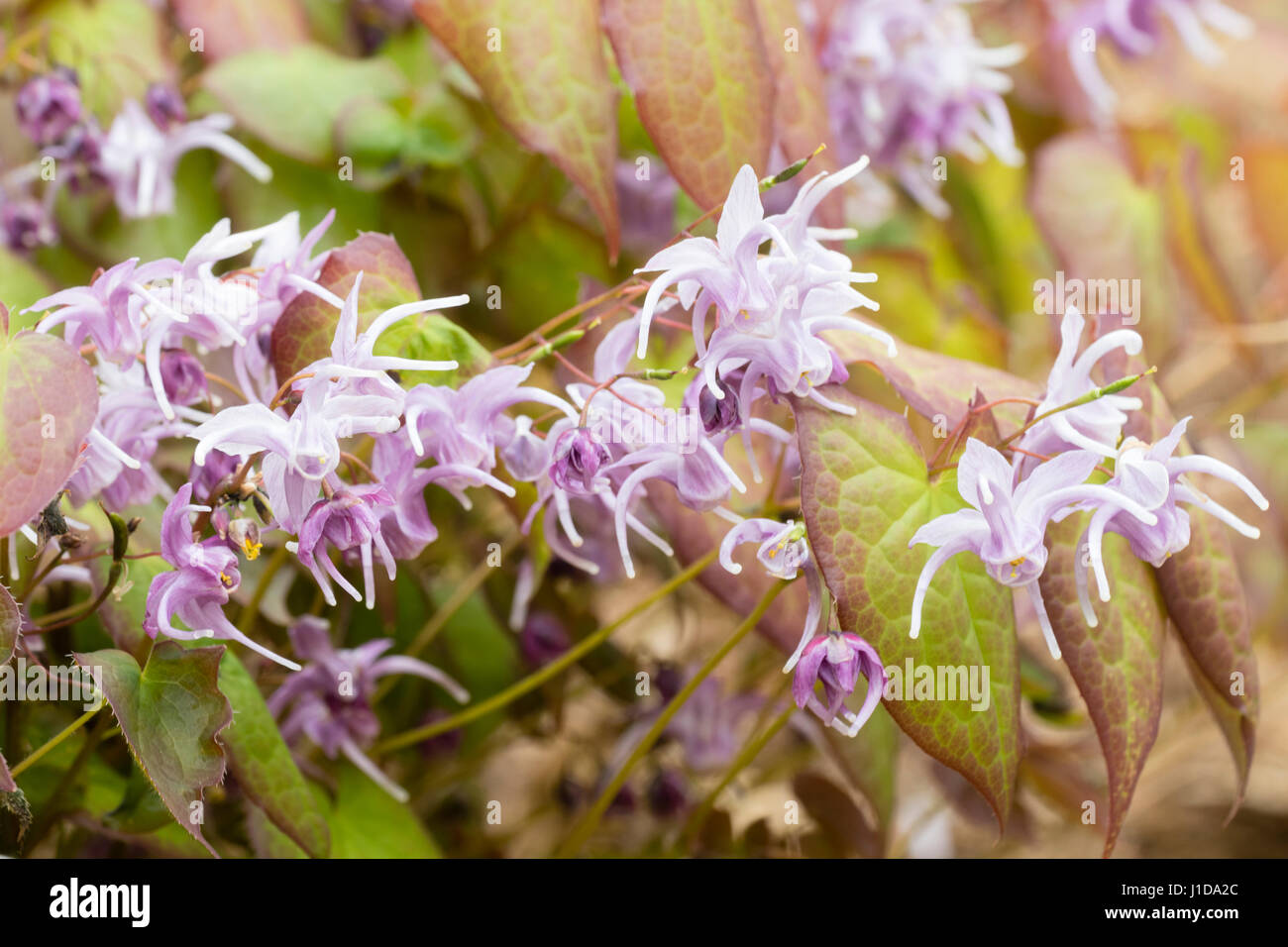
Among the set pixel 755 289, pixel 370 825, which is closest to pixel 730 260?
pixel 755 289

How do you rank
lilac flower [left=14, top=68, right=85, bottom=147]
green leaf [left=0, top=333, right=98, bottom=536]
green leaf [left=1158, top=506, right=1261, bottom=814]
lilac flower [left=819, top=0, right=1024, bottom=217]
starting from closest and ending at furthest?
green leaf [left=0, top=333, right=98, bottom=536]
green leaf [left=1158, top=506, right=1261, bottom=814]
lilac flower [left=14, top=68, right=85, bottom=147]
lilac flower [left=819, top=0, right=1024, bottom=217]

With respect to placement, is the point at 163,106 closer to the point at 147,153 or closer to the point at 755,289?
the point at 147,153

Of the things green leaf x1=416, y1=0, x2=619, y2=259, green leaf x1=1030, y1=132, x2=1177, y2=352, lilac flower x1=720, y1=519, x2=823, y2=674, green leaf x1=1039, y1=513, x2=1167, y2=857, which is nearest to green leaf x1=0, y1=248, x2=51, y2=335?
green leaf x1=416, y1=0, x2=619, y2=259

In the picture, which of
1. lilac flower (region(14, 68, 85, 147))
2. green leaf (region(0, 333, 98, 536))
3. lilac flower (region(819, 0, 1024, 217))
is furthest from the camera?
lilac flower (region(819, 0, 1024, 217))

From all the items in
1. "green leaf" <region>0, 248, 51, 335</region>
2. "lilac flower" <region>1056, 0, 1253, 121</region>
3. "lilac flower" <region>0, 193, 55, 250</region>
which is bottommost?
"green leaf" <region>0, 248, 51, 335</region>

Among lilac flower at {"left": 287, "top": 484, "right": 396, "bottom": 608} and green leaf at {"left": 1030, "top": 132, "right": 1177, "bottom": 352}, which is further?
green leaf at {"left": 1030, "top": 132, "right": 1177, "bottom": 352}

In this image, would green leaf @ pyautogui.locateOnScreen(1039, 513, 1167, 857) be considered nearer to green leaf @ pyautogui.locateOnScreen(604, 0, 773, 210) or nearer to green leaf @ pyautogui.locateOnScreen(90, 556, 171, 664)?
green leaf @ pyautogui.locateOnScreen(604, 0, 773, 210)

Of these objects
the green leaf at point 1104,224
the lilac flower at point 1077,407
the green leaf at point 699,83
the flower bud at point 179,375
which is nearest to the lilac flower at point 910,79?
the green leaf at point 1104,224

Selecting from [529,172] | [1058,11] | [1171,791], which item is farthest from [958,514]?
[1171,791]
